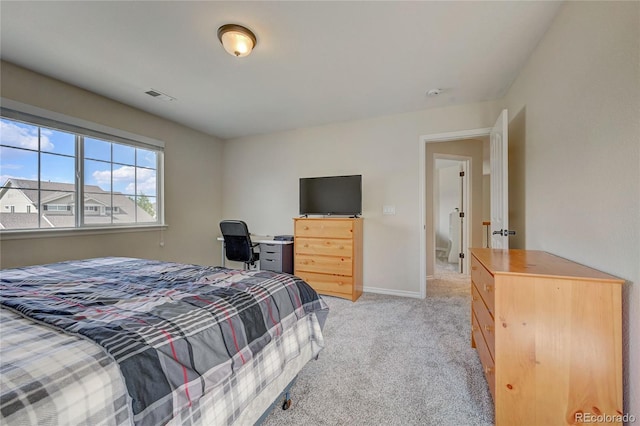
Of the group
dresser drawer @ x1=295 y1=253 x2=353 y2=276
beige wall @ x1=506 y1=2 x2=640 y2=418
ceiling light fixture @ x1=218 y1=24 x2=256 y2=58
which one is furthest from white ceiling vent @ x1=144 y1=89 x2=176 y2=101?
beige wall @ x1=506 y1=2 x2=640 y2=418

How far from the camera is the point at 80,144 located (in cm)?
280

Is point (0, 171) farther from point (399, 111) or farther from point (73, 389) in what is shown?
point (399, 111)

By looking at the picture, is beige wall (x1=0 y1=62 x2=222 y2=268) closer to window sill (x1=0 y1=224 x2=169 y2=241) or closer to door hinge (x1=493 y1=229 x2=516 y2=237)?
window sill (x1=0 y1=224 x2=169 y2=241)

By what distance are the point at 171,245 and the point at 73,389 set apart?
3471 millimetres

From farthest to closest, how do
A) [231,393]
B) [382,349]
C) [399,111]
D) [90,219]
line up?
[399,111] < [90,219] < [382,349] < [231,393]

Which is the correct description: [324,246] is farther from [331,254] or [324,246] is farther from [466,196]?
[466,196]

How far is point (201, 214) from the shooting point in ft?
13.9

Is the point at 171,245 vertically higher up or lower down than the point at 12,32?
lower down

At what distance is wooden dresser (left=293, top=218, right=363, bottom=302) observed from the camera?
10.6ft

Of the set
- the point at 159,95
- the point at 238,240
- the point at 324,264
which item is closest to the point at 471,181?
the point at 324,264

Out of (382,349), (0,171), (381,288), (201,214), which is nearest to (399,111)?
(381,288)

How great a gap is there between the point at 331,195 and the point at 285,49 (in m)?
1.91

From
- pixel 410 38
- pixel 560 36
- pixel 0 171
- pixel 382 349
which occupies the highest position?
pixel 410 38

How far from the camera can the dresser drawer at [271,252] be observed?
361 cm
